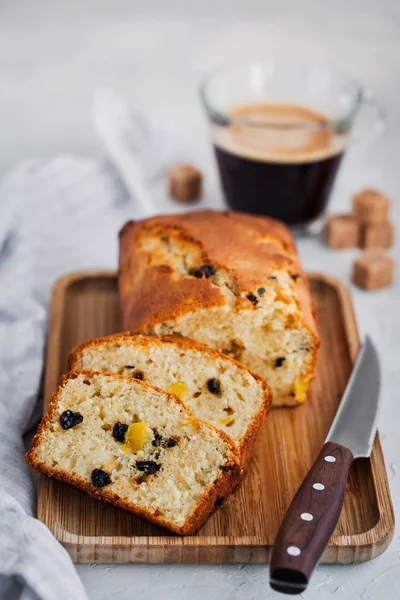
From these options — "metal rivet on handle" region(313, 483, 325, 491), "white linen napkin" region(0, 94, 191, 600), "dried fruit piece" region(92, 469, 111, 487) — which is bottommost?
"white linen napkin" region(0, 94, 191, 600)

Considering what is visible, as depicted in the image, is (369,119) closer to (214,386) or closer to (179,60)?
(179,60)

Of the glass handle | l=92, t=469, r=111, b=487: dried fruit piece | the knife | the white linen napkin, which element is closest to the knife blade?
the knife

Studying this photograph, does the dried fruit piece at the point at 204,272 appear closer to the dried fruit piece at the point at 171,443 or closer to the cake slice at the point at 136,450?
the cake slice at the point at 136,450

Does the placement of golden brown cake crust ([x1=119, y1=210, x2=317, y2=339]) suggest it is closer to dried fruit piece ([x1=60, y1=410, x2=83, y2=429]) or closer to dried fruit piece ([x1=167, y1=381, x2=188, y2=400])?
dried fruit piece ([x1=167, y1=381, x2=188, y2=400])

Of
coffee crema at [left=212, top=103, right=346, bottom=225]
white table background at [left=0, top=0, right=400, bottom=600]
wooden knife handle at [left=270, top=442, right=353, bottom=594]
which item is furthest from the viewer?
white table background at [left=0, top=0, right=400, bottom=600]

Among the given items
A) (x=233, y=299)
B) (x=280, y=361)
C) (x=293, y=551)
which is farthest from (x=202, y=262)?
(x=293, y=551)

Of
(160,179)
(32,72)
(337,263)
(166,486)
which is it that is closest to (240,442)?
(166,486)

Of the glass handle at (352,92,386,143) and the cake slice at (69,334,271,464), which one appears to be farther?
the glass handle at (352,92,386,143)

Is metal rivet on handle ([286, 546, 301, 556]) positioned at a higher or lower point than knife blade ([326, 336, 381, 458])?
higher

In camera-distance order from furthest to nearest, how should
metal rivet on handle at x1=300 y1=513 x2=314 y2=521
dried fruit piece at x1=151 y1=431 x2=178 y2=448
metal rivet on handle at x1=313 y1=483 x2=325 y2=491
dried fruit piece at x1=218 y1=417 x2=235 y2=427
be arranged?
dried fruit piece at x1=218 y1=417 x2=235 y2=427, dried fruit piece at x1=151 y1=431 x2=178 y2=448, metal rivet on handle at x1=313 y1=483 x2=325 y2=491, metal rivet on handle at x1=300 y1=513 x2=314 y2=521
